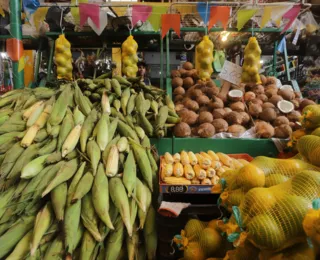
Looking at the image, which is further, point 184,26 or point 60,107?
point 184,26

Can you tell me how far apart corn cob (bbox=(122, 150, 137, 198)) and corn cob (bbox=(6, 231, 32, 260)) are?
693 millimetres

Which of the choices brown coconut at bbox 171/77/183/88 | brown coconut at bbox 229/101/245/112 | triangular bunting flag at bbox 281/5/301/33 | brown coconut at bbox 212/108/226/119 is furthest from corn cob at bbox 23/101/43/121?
triangular bunting flag at bbox 281/5/301/33

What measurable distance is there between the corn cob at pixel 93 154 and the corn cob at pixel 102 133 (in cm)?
4

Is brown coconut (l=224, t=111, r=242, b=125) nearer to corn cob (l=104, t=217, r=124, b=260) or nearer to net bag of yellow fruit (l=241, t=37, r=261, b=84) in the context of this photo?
net bag of yellow fruit (l=241, t=37, r=261, b=84)

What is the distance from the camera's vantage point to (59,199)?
1.72m

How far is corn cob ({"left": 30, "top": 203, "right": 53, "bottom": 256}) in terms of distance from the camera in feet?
5.09

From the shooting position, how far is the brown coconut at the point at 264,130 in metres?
2.77

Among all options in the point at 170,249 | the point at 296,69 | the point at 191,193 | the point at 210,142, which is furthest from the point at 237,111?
the point at 296,69

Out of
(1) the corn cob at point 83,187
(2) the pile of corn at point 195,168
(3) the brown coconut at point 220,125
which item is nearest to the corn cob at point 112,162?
(1) the corn cob at point 83,187

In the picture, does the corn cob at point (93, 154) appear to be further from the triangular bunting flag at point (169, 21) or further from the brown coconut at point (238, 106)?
the triangular bunting flag at point (169, 21)

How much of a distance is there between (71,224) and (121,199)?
346 mm

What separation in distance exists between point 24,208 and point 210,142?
5.88ft

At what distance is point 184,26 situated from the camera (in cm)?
440

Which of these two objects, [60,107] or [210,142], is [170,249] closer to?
[210,142]
